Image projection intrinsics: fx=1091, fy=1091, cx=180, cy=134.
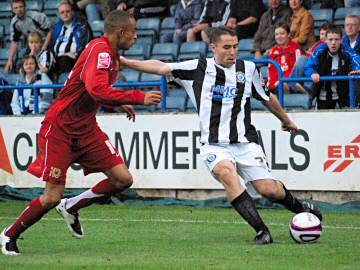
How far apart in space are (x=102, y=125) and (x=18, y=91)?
1.74 meters

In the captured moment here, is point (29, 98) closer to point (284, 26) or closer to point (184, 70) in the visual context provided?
point (284, 26)

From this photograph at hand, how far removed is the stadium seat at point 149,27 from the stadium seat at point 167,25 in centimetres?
9

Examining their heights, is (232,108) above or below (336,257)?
above

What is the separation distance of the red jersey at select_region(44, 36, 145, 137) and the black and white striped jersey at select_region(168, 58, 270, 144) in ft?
3.33

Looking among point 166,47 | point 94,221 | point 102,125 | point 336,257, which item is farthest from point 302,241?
point 166,47

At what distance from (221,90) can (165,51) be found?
7726 millimetres

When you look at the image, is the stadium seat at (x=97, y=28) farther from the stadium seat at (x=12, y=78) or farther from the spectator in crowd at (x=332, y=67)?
the spectator in crowd at (x=332, y=67)

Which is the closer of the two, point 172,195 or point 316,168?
point 316,168

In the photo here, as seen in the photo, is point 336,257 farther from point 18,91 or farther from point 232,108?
point 18,91

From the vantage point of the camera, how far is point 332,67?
557 inches

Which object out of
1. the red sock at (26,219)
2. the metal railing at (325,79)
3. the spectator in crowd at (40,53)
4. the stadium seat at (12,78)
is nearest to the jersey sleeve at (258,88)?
the red sock at (26,219)

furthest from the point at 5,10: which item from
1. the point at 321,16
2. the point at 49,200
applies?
the point at 49,200

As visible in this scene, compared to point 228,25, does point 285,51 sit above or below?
below

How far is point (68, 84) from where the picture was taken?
31.8 feet
